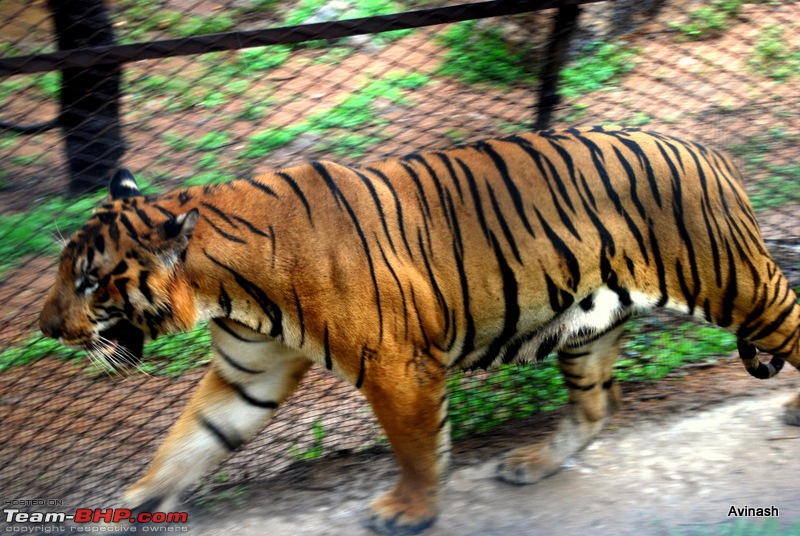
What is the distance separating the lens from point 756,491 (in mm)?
3543

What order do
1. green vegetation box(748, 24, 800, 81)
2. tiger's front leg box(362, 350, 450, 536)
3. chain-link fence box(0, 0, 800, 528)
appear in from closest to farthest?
tiger's front leg box(362, 350, 450, 536) < chain-link fence box(0, 0, 800, 528) < green vegetation box(748, 24, 800, 81)

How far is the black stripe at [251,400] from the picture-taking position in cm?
359

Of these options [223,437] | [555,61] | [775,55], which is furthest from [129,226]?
[775,55]

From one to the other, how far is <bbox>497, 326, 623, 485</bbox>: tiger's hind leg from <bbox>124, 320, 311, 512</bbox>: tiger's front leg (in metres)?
1.09

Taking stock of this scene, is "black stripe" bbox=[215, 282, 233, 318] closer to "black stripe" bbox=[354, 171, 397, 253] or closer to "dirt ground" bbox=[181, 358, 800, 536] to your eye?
"black stripe" bbox=[354, 171, 397, 253]

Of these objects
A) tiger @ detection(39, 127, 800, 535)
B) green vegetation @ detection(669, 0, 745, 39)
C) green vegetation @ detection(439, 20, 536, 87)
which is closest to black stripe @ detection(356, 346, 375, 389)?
tiger @ detection(39, 127, 800, 535)

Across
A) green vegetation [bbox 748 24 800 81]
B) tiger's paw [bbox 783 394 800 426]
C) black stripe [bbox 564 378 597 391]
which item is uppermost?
black stripe [bbox 564 378 597 391]

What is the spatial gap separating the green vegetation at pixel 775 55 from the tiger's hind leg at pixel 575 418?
4.12 meters

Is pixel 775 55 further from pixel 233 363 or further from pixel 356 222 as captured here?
pixel 233 363

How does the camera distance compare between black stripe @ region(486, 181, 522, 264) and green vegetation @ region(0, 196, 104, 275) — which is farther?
green vegetation @ region(0, 196, 104, 275)

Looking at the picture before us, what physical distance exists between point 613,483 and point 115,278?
222cm

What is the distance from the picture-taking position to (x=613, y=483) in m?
3.77

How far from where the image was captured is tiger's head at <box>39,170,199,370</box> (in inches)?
125

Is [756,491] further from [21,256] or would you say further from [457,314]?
[21,256]
